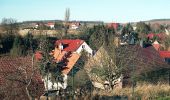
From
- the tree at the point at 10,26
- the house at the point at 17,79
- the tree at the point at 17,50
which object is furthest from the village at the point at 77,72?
the tree at the point at 10,26

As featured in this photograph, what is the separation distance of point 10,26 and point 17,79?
3888cm

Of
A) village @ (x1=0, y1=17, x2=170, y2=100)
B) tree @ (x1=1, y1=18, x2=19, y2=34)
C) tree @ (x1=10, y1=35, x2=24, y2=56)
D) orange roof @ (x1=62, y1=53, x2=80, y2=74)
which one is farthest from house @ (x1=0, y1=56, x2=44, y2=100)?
tree @ (x1=1, y1=18, x2=19, y2=34)

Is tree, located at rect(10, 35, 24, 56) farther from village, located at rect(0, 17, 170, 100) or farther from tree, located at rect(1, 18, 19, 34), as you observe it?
tree, located at rect(1, 18, 19, 34)

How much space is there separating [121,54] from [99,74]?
6.19ft

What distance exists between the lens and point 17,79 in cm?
1016

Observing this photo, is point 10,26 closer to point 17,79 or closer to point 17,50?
point 17,50

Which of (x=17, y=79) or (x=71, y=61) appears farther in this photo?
(x=71, y=61)

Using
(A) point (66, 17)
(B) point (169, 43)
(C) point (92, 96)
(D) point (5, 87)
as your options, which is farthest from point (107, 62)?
(A) point (66, 17)

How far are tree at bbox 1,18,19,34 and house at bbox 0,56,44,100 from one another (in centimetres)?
3549

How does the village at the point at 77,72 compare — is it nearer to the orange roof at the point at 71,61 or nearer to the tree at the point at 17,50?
the orange roof at the point at 71,61

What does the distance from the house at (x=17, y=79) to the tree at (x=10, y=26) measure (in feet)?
116

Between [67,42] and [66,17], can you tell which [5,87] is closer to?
[67,42]

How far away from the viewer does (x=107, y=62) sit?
677 inches

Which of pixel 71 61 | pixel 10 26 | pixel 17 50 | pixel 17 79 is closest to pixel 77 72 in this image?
pixel 71 61
